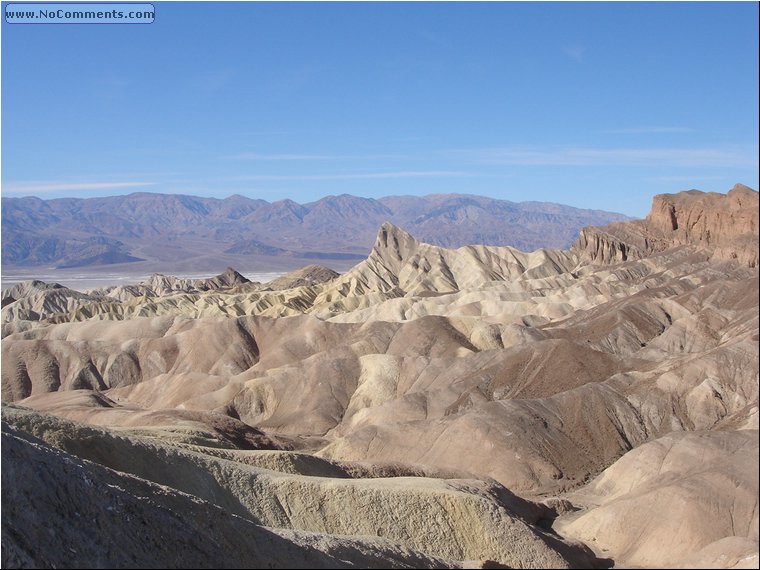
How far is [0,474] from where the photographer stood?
20.5 metres

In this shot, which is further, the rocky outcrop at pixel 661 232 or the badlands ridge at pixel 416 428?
the rocky outcrop at pixel 661 232

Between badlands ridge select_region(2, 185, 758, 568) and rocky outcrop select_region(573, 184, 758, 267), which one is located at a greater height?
rocky outcrop select_region(573, 184, 758, 267)

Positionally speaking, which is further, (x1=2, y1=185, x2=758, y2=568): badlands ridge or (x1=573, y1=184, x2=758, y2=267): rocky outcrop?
(x1=573, y1=184, x2=758, y2=267): rocky outcrop

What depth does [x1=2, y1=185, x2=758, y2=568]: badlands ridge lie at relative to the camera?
22.6 m

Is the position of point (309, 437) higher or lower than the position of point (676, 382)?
lower

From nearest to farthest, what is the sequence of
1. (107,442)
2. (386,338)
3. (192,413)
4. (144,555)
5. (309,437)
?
(144,555), (107,442), (192,413), (309,437), (386,338)

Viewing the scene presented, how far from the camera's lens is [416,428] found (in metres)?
58.3

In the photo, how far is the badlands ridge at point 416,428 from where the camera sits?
2259 centimetres

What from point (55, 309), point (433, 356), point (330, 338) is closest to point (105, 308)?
point (55, 309)

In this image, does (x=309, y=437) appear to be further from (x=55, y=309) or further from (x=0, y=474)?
(x=55, y=309)

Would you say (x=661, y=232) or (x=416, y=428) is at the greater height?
(x=661, y=232)

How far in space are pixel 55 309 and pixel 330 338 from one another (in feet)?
280

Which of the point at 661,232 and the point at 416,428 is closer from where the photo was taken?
the point at 416,428

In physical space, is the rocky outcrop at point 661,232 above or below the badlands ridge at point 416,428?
above
